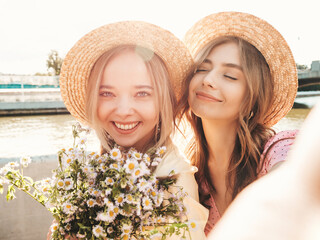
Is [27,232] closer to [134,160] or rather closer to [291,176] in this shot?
[134,160]

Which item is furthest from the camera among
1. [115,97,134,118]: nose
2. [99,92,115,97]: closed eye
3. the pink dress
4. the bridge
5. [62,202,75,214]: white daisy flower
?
the bridge

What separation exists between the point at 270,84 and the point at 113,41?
1125 millimetres

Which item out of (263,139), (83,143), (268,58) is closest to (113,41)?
(83,143)

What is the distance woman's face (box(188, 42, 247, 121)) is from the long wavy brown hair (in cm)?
5

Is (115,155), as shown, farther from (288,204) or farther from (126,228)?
(288,204)

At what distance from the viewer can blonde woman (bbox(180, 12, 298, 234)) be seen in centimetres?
191

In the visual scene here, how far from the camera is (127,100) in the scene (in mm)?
1844

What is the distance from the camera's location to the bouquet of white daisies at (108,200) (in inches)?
44.8

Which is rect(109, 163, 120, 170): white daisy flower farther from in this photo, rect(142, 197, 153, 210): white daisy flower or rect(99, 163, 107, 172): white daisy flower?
rect(142, 197, 153, 210): white daisy flower

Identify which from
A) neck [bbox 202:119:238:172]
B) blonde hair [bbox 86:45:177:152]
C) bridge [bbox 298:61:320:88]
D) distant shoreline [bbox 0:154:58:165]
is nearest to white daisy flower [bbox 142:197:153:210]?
blonde hair [bbox 86:45:177:152]

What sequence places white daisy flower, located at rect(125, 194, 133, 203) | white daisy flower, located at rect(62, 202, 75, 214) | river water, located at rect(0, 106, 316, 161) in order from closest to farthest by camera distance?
white daisy flower, located at rect(125, 194, 133, 203)
white daisy flower, located at rect(62, 202, 75, 214)
river water, located at rect(0, 106, 316, 161)

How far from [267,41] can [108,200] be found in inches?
60.5

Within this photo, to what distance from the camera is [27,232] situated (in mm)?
2572

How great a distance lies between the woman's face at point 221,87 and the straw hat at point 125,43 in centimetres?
20
